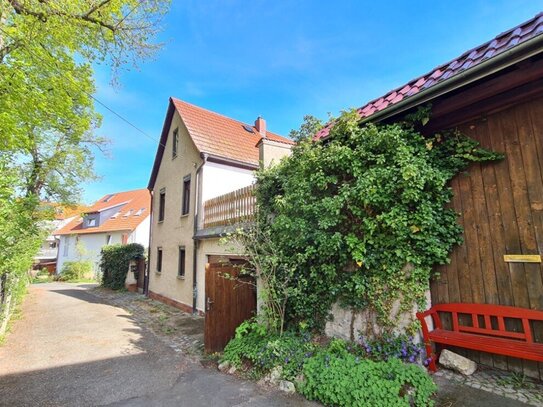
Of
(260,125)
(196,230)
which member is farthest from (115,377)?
(260,125)

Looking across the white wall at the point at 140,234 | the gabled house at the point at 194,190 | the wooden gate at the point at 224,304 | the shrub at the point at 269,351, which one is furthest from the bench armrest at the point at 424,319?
the white wall at the point at 140,234

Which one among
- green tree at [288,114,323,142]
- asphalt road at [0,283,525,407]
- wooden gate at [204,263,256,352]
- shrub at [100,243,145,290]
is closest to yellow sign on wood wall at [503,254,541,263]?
asphalt road at [0,283,525,407]

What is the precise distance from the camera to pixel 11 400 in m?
3.97

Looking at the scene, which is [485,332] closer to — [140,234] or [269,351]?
[269,351]

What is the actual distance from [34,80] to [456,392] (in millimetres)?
9378

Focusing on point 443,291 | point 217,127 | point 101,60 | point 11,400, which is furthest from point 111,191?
point 443,291

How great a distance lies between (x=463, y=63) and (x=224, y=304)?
228 inches

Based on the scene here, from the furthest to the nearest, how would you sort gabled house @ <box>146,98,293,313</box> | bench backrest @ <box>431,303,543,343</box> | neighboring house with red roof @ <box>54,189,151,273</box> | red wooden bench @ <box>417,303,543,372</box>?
neighboring house with red roof @ <box>54,189,151,273</box>
gabled house @ <box>146,98,293,313</box>
bench backrest @ <box>431,303,543,343</box>
red wooden bench @ <box>417,303,543,372</box>

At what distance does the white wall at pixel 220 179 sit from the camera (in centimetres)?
987

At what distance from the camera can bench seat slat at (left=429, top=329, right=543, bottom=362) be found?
2.89 m

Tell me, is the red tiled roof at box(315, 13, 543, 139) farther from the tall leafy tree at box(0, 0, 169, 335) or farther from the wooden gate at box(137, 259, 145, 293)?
the wooden gate at box(137, 259, 145, 293)

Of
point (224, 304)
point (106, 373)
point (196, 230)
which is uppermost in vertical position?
point (196, 230)

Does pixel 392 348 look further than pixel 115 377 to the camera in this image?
No

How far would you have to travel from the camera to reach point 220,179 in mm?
10328
